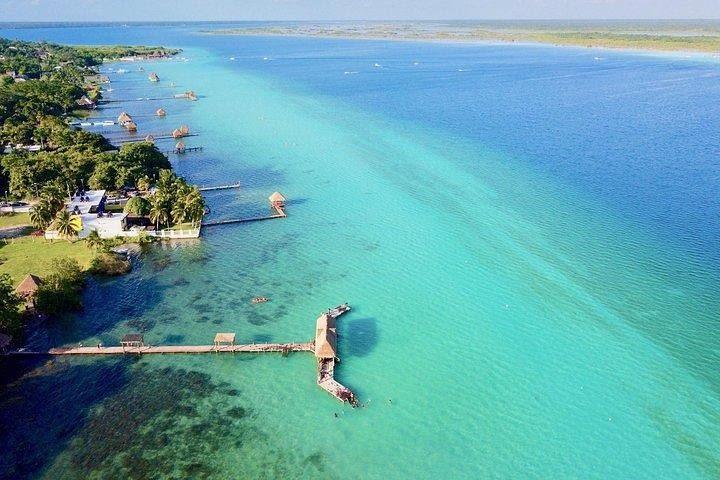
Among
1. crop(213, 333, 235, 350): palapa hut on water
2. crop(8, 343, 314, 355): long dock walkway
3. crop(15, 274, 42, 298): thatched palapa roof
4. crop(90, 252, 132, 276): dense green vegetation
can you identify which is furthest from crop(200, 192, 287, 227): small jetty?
crop(213, 333, 235, 350): palapa hut on water

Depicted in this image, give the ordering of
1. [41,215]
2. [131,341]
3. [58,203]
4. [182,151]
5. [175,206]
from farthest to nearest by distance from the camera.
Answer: [182,151]
[175,206]
[58,203]
[41,215]
[131,341]

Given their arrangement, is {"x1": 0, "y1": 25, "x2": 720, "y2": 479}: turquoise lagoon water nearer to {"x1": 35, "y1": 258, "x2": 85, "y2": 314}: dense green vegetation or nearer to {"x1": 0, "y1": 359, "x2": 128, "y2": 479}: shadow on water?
{"x1": 0, "y1": 359, "x2": 128, "y2": 479}: shadow on water

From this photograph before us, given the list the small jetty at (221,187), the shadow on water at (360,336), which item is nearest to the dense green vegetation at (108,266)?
the shadow on water at (360,336)

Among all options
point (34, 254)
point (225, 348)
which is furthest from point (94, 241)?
point (225, 348)

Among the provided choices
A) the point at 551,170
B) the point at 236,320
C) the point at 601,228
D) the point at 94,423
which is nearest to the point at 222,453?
the point at 94,423

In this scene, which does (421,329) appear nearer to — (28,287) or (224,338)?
(224,338)

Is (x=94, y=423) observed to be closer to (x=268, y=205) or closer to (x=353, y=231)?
(x=353, y=231)
